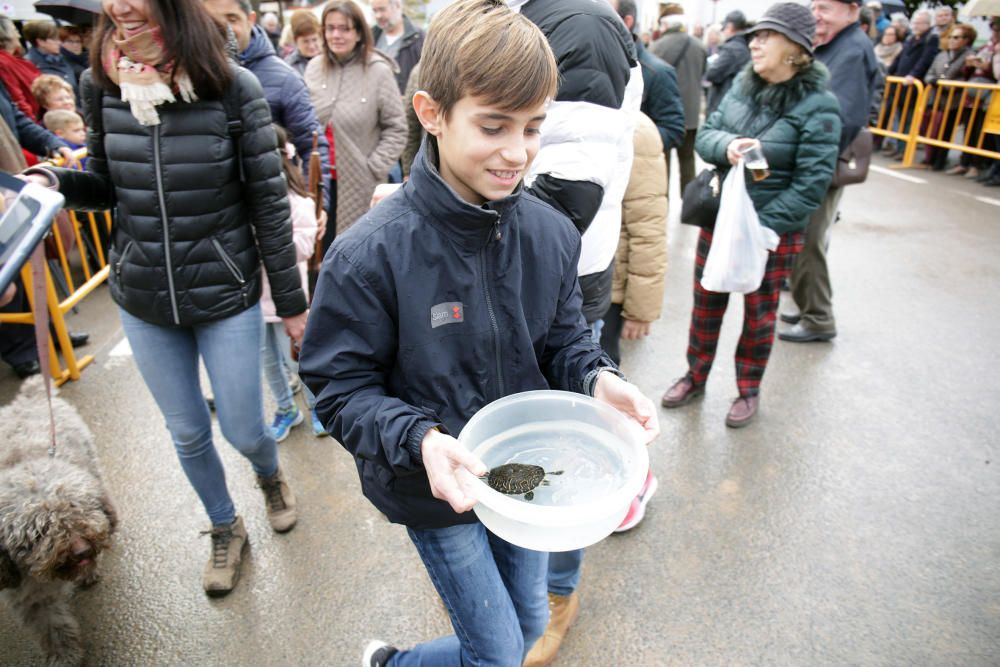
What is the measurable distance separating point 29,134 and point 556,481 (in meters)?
6.09

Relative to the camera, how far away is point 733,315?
5.35m

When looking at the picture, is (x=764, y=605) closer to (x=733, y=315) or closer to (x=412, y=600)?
(x=412, y=600)

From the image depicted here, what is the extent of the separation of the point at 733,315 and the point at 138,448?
14.5 ft

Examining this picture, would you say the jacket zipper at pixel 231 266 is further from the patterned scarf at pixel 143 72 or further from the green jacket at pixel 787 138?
the green jacket at pixel 787 138

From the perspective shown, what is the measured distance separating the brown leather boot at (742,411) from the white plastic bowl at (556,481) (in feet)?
8.15

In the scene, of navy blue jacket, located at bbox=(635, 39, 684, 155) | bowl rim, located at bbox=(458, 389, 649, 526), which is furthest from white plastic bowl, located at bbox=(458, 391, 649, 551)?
navy blue jacket, located at bbox=(635, 39, 684, 155)

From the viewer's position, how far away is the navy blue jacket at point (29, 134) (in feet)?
17.6

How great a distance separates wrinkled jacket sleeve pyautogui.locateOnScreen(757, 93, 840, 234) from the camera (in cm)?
325

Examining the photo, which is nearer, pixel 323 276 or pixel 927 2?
pixel 323 276

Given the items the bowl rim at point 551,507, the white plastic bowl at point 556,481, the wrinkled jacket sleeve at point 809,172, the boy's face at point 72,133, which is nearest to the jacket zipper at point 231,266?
the white plastic bowl at point 556,481

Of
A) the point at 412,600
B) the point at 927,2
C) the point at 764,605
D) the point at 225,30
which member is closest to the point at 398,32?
the point at 225,30

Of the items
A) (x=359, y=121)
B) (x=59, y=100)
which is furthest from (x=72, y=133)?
(x=359, y=121)

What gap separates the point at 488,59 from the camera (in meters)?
1.37

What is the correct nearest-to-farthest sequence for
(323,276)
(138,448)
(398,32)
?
(323,276) → (138,448) → (398,32)
